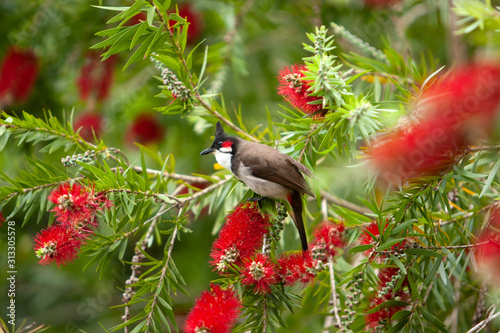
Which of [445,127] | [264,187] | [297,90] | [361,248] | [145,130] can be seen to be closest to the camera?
[445,127]

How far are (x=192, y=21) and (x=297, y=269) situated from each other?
3.19 m

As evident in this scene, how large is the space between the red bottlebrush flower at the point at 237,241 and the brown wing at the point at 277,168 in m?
0.46

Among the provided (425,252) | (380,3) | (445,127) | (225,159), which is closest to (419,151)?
(445,127)

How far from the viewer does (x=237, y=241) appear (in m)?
1.92

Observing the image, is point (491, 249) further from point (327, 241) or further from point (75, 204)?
point (75, 204)

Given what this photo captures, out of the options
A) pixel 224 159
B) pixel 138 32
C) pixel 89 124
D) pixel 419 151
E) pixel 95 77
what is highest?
pixel 138 32

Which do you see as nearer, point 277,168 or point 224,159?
point 277,168

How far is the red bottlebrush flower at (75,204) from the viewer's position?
5.80ft

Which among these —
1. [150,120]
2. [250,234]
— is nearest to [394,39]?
[150,120]

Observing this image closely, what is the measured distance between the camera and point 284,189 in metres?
2.54

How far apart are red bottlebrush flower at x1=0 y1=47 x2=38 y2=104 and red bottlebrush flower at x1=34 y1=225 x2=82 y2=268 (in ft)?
7.94

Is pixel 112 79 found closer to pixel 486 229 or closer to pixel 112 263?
pixel 112 263

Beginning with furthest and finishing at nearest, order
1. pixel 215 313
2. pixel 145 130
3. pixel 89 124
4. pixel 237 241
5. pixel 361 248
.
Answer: pixel 145 130 → pixel 89 124 → pixel 237 241 → pixel 361 248 → pixel 215 313

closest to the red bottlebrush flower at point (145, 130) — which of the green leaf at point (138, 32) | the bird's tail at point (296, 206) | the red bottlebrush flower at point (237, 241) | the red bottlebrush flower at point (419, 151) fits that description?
the bird's tail at point (296, 206)
